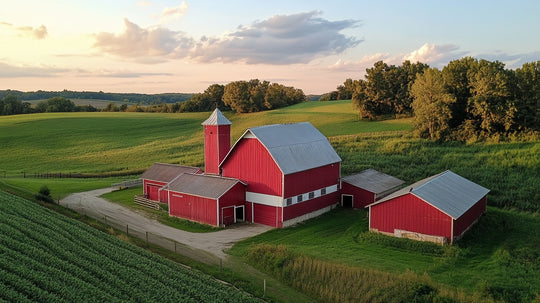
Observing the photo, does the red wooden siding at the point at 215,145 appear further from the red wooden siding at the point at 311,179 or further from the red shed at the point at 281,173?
the red wooden siding at the point at 311,179

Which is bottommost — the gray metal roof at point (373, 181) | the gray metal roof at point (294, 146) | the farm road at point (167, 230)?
the farm road at point (167, 230)

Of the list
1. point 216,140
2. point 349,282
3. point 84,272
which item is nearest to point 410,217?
point 349,282

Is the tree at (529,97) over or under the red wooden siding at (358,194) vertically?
over

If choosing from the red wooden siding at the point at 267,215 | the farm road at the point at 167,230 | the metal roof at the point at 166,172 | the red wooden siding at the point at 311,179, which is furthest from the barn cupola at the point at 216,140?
the red wooden siding at the point at 311,179

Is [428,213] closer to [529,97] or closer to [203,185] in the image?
Answer: [203,185]

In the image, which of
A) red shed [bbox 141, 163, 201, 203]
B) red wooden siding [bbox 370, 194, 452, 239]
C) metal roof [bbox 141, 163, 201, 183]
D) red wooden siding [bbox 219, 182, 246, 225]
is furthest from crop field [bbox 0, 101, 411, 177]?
red wooden siding [bbox 370, 194, 452, 239]

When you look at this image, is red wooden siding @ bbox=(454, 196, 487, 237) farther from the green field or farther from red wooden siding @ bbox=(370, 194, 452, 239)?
red wooden siding @ bbox=(370, 194, 452, 239)
